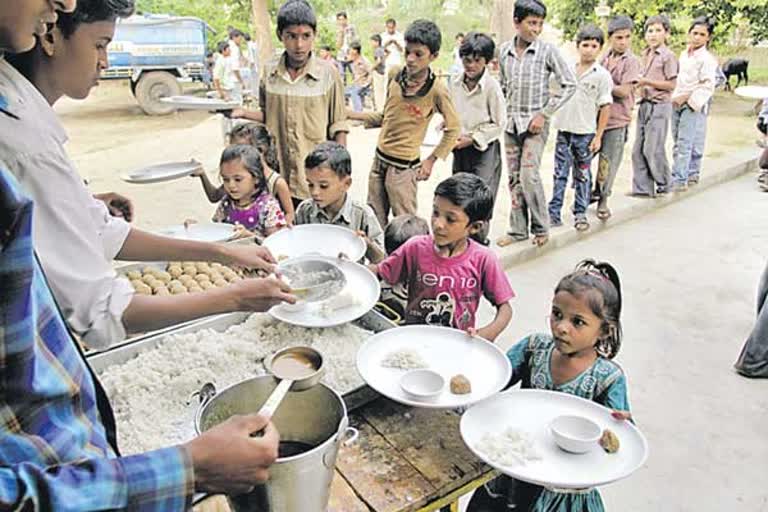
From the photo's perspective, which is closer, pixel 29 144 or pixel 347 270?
pixel 29 144

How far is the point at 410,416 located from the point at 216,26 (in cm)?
2055

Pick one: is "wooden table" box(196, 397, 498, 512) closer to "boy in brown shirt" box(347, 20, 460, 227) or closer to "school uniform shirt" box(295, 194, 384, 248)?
"school uniform shirt" box(295, 194, 384, 248)

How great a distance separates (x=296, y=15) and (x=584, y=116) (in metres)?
2.80

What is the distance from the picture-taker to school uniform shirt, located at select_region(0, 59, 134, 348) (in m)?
1.04

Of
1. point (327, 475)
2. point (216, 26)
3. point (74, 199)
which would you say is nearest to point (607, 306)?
point (327, 475)

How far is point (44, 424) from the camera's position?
71 cm

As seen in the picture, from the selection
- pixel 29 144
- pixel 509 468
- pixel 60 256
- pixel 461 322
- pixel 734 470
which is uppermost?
pixel 29 144

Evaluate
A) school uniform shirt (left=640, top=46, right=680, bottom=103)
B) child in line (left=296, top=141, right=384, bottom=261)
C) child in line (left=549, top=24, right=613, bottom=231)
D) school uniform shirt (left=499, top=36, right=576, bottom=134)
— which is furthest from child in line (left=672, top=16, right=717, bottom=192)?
child in line (left=296, top=141, right=384, bottom=261)

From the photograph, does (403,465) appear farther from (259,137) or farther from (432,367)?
(259,137)

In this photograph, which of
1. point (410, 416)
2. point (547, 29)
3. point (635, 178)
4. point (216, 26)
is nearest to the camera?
point (410, 416)

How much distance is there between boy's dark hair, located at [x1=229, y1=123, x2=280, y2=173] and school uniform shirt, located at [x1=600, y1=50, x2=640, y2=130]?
11.3 ft

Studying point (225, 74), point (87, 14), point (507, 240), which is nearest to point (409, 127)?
point (507, 240)

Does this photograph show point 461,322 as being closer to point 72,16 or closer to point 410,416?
point 410,416

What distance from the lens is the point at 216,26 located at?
19.4 metres
